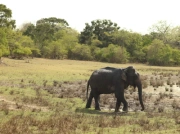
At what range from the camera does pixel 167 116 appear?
14500mm

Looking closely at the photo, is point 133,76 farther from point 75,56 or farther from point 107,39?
point 107,39

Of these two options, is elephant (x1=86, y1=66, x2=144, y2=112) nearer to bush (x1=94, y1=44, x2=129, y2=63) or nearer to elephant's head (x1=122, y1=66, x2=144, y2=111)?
elephant's head (x1=122, y1=66, x2=144, y2=111)

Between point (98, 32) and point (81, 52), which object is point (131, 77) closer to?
point (81, 52)

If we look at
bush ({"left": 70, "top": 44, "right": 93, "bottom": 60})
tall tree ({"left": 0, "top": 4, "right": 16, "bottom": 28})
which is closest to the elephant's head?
tall tree ({"left": 0, "top": 4, "right": 16, "bottom": 28})

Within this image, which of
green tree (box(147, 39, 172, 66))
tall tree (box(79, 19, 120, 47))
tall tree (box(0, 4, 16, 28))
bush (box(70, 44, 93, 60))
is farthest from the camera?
tall tree (box(79, 19, 120, 47))

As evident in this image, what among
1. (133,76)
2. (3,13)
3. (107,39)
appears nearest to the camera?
(133,76)

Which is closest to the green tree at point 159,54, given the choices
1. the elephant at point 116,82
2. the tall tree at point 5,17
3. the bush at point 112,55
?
the bush at point 112,55

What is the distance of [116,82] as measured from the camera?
52.9 feet

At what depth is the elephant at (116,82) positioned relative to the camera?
15.9 meters

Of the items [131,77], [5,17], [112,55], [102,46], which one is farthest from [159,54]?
[131,77]

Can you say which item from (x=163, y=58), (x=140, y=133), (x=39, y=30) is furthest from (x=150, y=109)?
(x=39, y=30)

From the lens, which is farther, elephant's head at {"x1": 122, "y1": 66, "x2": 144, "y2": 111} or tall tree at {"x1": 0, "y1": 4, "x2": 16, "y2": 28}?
tall tree at {"x1": 0, "y1": 4, "x2": 16, "y2": 28}

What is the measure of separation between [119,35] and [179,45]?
66.9ft

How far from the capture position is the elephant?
15.9m
